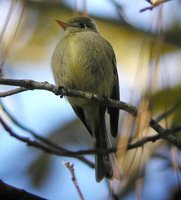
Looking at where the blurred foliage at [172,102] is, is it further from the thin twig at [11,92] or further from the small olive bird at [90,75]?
the thin twig at [11,92]

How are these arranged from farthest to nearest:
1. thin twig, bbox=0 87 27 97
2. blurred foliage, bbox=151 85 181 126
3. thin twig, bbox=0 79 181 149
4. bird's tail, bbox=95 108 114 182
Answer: blurred foliage, bbox=151 85 181 126 < bird's tail, bbox=95 108 114 182 < thin twig, bbox=0 87 27 97 < thin twig, bbox=0 79 181 149

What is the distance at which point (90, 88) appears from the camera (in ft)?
12.9

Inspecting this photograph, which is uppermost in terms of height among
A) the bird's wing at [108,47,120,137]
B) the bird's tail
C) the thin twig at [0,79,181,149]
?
the thin twig at [0,79,181,149]

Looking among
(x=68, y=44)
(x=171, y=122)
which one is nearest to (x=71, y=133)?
(x=171, y=122)

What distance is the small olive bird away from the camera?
12.8ft

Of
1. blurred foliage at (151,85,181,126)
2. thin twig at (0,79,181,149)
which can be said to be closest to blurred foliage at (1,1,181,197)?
blurred foliage at (151,85,181,126)

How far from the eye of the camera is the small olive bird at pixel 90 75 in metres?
3.90

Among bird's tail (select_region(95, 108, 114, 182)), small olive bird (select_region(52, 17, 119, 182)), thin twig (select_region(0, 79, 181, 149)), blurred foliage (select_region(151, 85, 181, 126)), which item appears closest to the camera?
thin twig (select_region(0, 79, 181, 149))

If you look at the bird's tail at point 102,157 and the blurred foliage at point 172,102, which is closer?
the bird's tail at point 102,157

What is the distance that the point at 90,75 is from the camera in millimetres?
3912

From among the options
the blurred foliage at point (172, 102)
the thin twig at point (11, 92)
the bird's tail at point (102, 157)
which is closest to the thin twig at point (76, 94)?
the thin twig at point (11, 92)

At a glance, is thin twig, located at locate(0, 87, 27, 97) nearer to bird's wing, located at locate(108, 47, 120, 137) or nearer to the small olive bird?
the small olive bird

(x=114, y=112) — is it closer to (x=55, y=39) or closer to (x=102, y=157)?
(x=102, y=157)

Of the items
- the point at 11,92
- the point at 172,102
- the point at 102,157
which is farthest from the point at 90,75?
the point at 172,102
